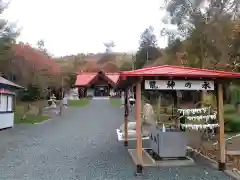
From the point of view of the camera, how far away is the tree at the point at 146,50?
135 feet

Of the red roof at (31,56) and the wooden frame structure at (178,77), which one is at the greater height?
the red roof at (31,56)

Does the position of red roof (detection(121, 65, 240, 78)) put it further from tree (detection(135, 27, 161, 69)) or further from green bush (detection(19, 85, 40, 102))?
tree (detection(135, 27, 161, 69))

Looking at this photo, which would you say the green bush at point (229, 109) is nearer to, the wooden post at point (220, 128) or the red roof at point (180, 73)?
the wooden post at point (220, 128)

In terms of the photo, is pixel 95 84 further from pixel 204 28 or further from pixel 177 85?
pixel 177 85

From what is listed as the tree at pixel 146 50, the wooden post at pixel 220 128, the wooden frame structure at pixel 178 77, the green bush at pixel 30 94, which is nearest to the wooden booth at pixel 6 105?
the wooden frame structure at pixel 178 77

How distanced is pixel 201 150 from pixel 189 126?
71.8 inches

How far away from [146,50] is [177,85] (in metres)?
36.7

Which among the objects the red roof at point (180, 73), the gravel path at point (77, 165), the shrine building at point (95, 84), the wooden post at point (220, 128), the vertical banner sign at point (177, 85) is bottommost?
the gravel path at point (77, 165)

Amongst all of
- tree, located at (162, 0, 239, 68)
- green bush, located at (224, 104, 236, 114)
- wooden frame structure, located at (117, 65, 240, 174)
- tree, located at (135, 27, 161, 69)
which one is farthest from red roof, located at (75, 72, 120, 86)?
wooden frame structure, located at (117, 65, 240, 174)

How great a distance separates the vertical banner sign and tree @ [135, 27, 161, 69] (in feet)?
108

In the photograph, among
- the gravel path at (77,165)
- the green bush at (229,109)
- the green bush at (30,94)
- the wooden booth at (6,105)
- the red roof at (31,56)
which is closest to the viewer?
the gravel path at (77,165)

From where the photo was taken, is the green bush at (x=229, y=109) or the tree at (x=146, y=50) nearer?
the green bush at (x=229, y=109)

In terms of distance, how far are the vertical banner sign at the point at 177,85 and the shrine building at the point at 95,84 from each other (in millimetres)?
35917

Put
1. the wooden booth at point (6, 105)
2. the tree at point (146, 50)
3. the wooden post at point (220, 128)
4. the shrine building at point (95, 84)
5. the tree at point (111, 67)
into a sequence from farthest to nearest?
the tree at point (111, 67) → the shrine building at point (95, 84) → the tree at point (146, 50) → the wooden booth at point (6, 105) → the wooden post at point (220, 128)
